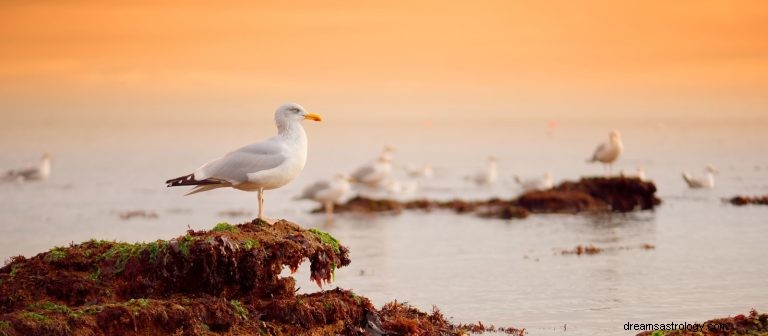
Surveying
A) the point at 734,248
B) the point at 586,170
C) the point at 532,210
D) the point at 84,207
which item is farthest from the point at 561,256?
the point at 586,170

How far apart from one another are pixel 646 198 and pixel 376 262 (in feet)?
33.9

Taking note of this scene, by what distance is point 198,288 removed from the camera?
32.1ft

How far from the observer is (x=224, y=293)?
9852 mm

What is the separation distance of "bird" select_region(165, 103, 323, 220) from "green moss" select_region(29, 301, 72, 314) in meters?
2.27

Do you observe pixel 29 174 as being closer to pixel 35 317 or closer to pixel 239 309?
pixel 239 309

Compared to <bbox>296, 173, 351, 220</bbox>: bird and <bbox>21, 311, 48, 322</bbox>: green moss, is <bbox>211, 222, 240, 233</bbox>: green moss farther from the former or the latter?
<bbox>296, 173, 351, 220</bbox>: bird

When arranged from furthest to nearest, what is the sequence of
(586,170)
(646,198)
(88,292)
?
1. (586,170)
2. (646,198)
3. (88,292)

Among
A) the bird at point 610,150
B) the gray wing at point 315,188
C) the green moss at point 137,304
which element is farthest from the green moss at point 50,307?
the bird at point 610,150

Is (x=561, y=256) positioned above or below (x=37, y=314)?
above

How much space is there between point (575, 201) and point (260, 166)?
15169mm

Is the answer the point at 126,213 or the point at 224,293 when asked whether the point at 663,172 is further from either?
the point at 224,293

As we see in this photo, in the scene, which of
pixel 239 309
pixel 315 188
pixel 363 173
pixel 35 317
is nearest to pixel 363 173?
pixel 363 173

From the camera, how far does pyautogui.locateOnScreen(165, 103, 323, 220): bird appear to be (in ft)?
36.3

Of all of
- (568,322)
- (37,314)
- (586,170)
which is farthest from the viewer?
(586,170)
